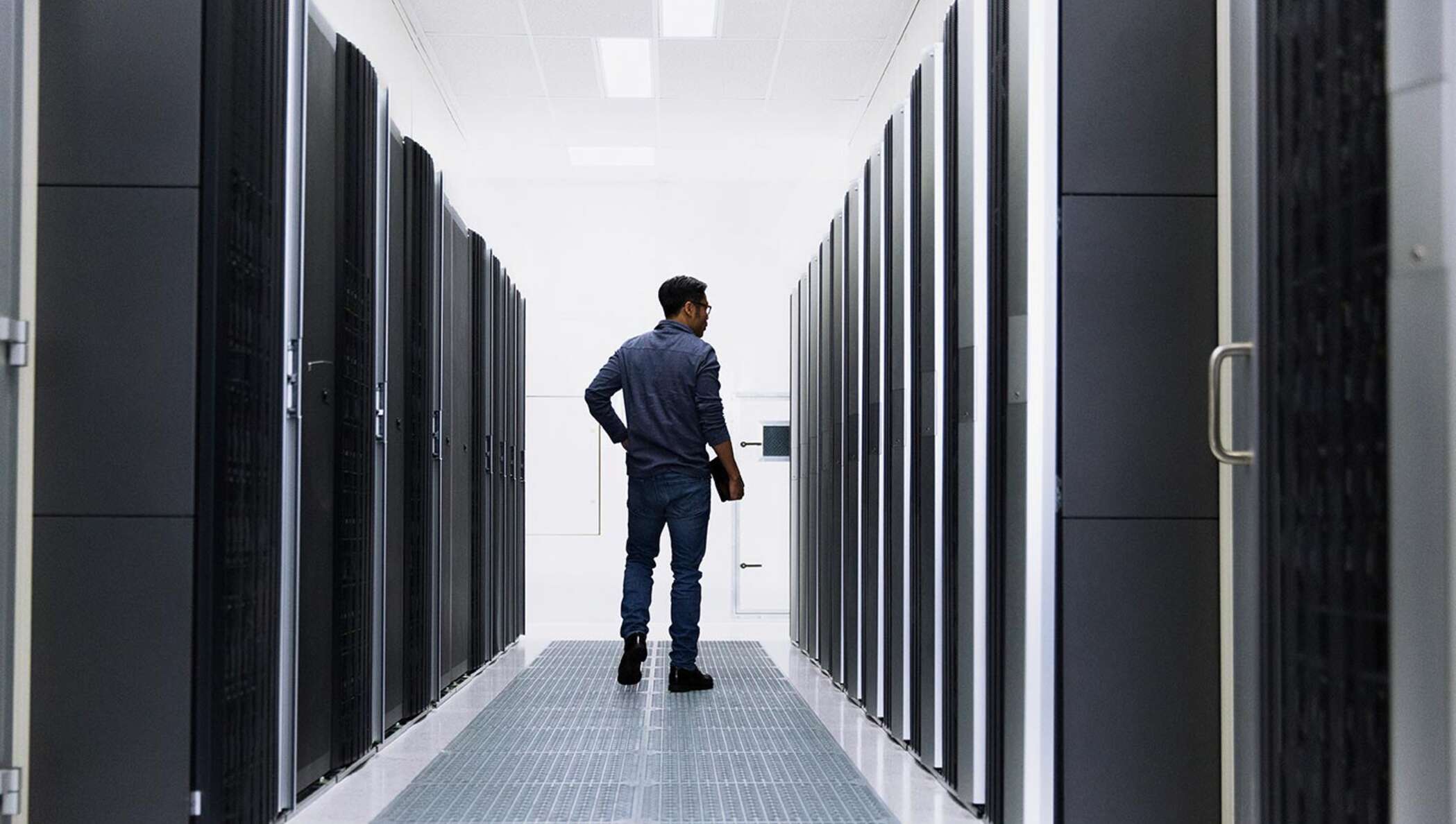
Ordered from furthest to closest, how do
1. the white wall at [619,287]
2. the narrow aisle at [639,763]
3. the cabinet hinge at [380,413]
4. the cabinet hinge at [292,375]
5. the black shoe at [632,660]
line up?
the white wall at [619,287] < the black shoe at [632,660] < the cabinet hinge at [380,413] < the narrow aisle at [639,763] < the cabinet hinge at [292,375]

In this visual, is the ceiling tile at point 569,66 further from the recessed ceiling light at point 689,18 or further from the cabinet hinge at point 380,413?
the cabinet hinge at point 380,413

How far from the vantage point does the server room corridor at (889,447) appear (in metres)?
1.72

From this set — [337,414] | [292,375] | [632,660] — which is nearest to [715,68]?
[632,660]

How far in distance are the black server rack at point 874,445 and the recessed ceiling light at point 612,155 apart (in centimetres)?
493

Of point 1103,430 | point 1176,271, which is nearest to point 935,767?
point 1103,430

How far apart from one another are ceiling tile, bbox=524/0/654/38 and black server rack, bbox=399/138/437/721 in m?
2.26

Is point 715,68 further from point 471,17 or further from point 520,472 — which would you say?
point 520,472

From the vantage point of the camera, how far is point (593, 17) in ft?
23.4

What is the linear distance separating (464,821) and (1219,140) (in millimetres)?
2143

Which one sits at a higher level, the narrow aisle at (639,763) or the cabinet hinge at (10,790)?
the cabinet hinge at (10,790)

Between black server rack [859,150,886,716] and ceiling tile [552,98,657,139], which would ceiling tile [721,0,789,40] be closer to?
ceiling tile [552,98,657,139]

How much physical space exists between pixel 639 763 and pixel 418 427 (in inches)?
60.8

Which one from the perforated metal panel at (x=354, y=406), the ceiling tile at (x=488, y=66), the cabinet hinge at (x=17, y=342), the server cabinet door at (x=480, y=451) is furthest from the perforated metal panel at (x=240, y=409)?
the ceiling tile at (x=488, y=66)

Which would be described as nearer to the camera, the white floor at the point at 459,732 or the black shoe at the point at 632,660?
the white floor at the point at 459,732
